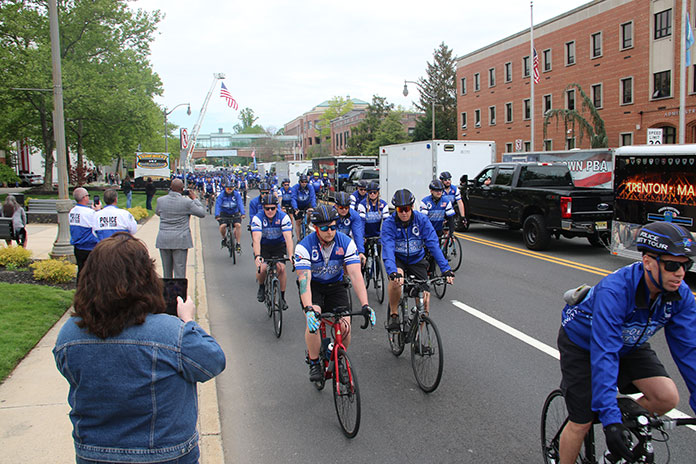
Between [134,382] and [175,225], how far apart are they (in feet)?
22.3

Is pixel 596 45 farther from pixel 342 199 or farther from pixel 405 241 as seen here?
pixel 405 241

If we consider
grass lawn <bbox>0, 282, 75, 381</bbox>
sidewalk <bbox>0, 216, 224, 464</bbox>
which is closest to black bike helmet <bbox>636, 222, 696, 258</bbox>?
sidewalk <bbox>0, 216, 224, 464</bbox>

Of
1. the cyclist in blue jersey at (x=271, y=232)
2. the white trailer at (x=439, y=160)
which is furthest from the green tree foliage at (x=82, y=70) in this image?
the cyclist in blue jersey at (x=271, y=232)

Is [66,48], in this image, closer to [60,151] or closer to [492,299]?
[60,151]

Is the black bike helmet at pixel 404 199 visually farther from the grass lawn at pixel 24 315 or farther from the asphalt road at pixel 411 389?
the grass lawn at pixel 24 315

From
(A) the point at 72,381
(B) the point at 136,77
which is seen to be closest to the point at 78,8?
(B) the point at 136,77

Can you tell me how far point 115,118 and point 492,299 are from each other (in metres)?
32.0

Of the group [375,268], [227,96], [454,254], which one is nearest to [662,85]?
[227,96]

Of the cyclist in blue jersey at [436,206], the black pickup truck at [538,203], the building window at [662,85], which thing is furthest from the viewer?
the building window at [662,85]

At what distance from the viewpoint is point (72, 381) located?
7.61ft

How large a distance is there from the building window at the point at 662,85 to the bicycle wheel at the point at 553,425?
34.4 meters

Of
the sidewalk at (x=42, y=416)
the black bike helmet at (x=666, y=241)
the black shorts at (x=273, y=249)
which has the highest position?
the black bike helmet at (x=666, y=241)

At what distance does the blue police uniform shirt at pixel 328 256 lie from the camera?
5422 mm

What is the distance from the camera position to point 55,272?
10195 mm
